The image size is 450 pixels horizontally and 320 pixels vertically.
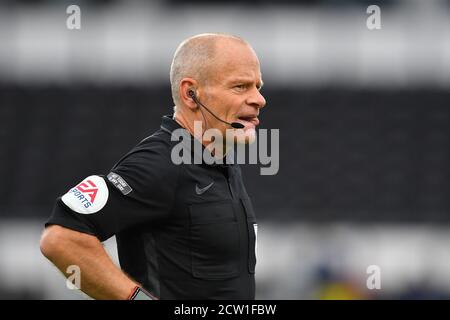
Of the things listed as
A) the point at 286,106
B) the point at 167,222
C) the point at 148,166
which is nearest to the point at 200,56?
the point at 148,166

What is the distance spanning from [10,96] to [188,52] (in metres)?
8.15

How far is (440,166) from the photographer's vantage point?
10.5 metres

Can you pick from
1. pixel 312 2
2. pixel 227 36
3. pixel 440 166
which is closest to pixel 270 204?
pixel 440 166

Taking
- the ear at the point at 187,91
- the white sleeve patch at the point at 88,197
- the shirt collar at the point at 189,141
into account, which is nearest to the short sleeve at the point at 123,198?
the white sleeve patch at the point at 88,197

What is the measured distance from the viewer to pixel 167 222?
2.61 metres

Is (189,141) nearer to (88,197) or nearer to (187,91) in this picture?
(187,91)

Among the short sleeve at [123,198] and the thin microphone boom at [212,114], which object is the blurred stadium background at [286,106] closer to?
the thin microphone boom at [212,114]

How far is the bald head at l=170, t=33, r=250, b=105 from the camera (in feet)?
9.16

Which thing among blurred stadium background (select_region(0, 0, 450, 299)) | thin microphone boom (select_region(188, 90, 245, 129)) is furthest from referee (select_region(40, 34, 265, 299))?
blurred stadium background (select_region(0, 0, 450, 299))

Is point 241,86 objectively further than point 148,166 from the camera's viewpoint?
Yes

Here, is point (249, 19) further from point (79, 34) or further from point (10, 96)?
point (10, 96)

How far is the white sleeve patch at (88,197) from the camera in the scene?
2447 mm

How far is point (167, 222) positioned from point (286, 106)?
8069mm

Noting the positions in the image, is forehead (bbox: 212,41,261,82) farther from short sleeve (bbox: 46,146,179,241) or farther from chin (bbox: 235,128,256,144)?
short sleeve (bbox: 46,146,179,241)
